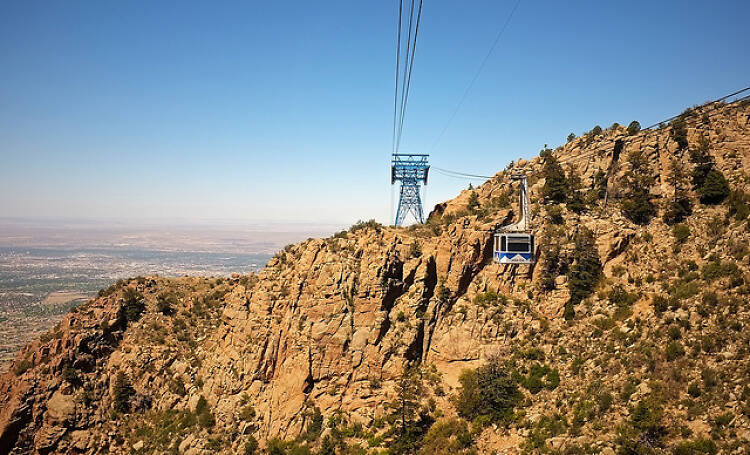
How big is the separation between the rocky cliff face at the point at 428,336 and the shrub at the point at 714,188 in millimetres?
760

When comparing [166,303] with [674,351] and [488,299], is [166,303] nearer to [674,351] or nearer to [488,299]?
[488,299]

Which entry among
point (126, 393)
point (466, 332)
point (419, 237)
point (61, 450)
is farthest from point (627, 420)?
point (61, 450)

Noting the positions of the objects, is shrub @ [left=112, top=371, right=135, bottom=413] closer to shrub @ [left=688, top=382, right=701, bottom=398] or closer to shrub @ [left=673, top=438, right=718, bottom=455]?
shrub @ [left=673, top=438, right=718, bottom=455]

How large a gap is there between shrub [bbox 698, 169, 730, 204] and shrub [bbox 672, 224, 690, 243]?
3373 mm

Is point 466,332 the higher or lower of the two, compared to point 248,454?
higher

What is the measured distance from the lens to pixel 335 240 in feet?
124

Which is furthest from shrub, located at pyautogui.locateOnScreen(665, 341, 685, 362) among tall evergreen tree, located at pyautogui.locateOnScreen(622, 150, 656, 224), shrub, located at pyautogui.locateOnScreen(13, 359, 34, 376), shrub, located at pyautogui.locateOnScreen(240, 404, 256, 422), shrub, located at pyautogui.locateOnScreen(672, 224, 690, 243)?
shrub, located at pyautogui.locateOnScreen(13, 359, 34, 376)

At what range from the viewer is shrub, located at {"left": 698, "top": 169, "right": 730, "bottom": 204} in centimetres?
3098

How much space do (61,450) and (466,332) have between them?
38253mm

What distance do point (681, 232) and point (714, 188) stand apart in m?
5.02

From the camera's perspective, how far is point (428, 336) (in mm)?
33062

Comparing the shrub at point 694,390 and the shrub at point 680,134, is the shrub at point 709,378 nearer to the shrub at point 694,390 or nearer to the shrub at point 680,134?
the shrub at point 694,390

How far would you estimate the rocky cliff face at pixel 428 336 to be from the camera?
83.7ft

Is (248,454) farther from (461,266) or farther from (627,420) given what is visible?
(627,420)
